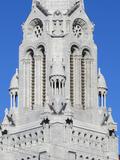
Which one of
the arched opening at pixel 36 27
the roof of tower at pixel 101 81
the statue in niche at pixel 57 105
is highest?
the arched opening at pixel 36 27

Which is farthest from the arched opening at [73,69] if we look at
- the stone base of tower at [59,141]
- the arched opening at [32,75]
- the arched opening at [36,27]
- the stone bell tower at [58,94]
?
the arched opening at [32,75]

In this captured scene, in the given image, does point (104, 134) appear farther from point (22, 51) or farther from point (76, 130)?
point (22, 51)

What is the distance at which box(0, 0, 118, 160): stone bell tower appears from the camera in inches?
5714

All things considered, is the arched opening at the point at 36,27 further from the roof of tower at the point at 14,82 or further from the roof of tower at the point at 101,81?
the roof of tower at the point at 101,81

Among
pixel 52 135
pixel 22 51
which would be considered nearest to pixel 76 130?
pixel 52 135

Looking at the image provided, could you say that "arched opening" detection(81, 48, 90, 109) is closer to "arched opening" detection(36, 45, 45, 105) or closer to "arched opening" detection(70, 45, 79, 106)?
"arched opening" detection(70, 45, 79, 106)

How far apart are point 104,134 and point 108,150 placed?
2.14m

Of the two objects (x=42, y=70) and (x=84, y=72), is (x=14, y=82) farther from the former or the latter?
(x=84, y=72)

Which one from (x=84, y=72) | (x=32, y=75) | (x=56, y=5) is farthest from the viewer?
(x=56, y=5)

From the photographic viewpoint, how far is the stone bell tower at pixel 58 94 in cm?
14512

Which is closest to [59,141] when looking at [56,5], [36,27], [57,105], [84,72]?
[57,105]

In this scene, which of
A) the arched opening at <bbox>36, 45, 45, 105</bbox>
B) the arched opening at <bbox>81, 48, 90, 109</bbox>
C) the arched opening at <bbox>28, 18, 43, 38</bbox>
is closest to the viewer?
the arched opening at <bbox>36, 45, 45, 105</bbox>

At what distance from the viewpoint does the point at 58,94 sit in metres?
147

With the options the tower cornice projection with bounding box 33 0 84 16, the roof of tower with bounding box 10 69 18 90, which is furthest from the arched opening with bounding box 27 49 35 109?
the tower cornice projection with bounding box 33 0 84 16
